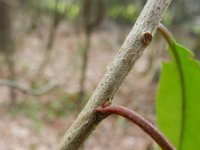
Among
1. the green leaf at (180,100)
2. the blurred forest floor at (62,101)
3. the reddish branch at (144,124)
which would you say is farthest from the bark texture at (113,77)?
the blurred forest floor at (62,101)

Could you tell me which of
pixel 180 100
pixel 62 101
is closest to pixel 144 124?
pixel 180 100

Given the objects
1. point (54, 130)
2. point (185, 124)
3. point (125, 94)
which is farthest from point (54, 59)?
point (185, 124)

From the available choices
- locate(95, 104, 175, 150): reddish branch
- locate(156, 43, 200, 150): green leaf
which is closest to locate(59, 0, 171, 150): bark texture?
locate(95, 104, 175, 150): reddish branch

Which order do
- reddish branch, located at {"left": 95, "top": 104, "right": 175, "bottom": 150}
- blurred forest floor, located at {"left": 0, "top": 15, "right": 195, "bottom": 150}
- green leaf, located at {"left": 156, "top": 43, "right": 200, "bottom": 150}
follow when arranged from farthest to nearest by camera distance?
blurred forest floor, located at {"left": 0, "top": 15, "right": 195, "bottom": 150} → green leaf, located at {"left": 156, "top": 43, "right": 200, "bottom": 150} → reddish branch, located at {"left": 95, "top": 104, "right": 175, "bottom": 150}

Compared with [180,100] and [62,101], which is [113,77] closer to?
[180,100]

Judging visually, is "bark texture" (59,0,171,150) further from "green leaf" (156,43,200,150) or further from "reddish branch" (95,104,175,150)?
"green leaf" (156,43,200,150)

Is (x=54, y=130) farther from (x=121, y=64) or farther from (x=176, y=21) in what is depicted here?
(x=121, y=64)
